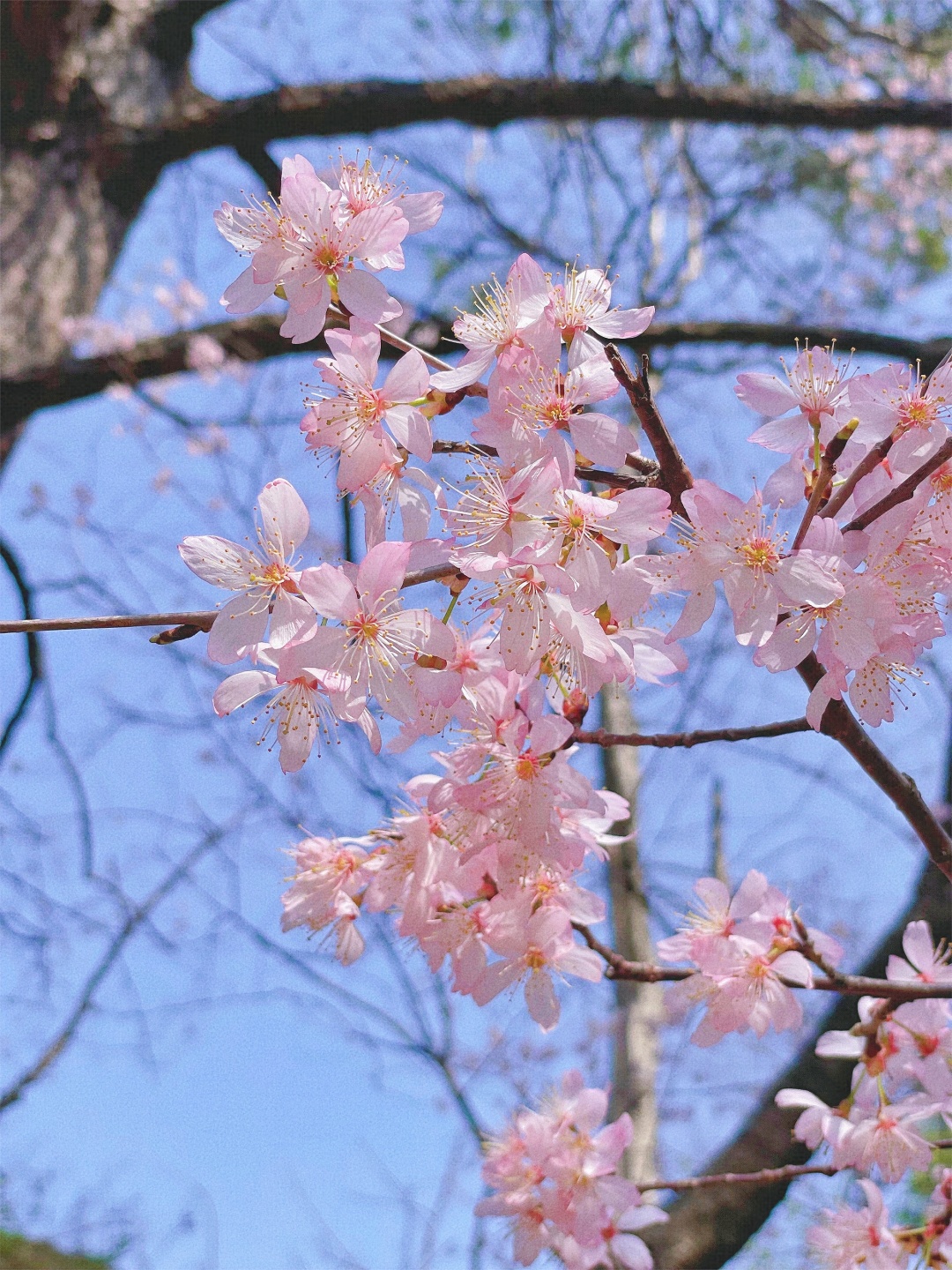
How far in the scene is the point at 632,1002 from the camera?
8.49 ft

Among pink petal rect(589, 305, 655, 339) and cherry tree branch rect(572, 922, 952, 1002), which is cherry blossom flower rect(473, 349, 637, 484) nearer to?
pink petal rect(589, 305, 655, 339)

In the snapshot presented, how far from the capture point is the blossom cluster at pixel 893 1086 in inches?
45.8

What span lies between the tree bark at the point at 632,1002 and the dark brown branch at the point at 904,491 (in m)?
1.41

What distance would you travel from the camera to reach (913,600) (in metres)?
0.74

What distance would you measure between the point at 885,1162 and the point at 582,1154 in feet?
1.42

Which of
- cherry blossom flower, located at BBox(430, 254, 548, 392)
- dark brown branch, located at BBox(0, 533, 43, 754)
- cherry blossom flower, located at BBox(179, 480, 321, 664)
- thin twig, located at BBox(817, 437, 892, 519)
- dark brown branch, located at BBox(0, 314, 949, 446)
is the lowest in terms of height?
cherry blossom flower, located at BBox(179, 480, 321, 664)

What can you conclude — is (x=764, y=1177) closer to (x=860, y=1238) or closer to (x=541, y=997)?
(x=860, y=1238)

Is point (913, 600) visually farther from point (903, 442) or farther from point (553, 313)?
point (553, 313)

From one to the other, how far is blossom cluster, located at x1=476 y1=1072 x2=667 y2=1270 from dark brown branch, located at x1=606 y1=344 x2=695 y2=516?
104cm

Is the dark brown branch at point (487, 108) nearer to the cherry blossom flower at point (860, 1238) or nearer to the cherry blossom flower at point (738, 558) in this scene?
the cherry blossom flower at point (738, 558)

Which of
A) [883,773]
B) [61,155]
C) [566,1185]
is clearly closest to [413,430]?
[883,773]

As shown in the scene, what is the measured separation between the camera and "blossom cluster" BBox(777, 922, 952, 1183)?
116cm

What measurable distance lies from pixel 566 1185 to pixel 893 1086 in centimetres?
49

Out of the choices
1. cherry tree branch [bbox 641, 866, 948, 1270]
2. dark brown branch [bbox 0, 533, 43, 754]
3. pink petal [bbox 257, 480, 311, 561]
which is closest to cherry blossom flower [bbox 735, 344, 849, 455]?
pink petal [bbox 257, 480, 311, 561]
